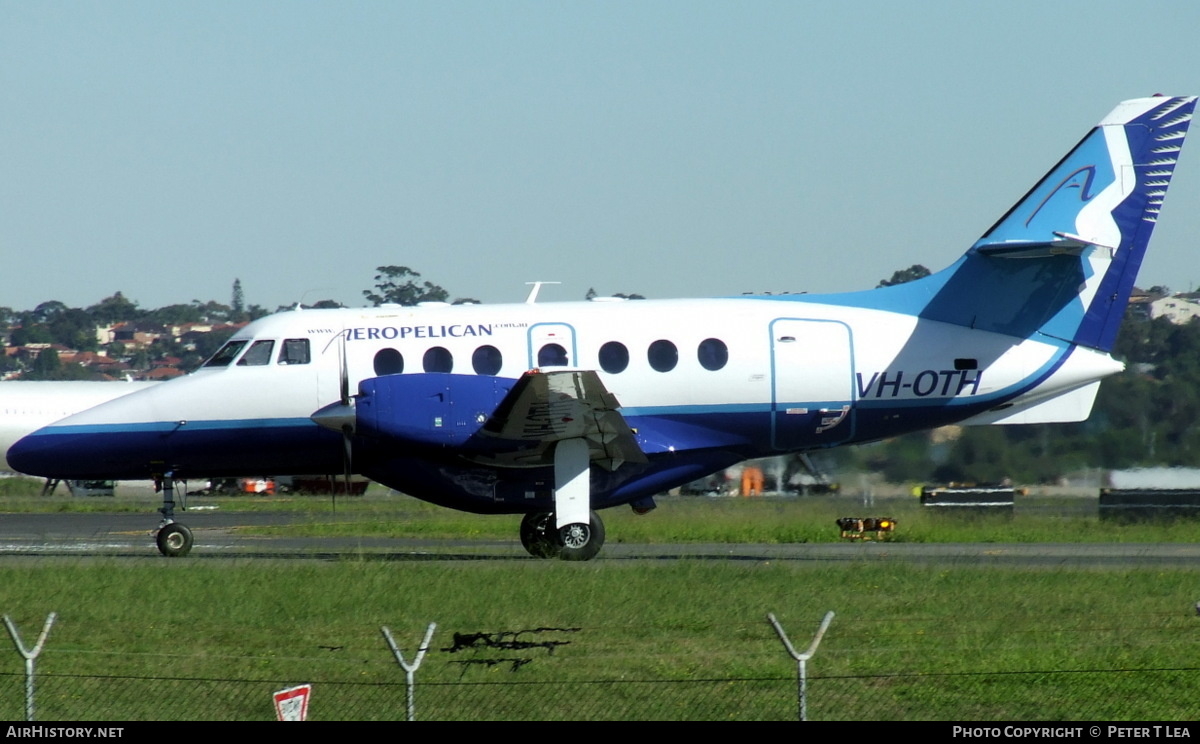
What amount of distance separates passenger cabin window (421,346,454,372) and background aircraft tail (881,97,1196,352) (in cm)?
687

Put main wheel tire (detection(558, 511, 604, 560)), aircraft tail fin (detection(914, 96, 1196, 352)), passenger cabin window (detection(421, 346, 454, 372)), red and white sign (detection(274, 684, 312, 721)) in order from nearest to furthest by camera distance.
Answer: red and white sign (detection(274, 684, 312, 721))
main wheel tire (detection(558, 511, 604, 560))
passenger cabin window (detection(421, 346, 454, 372))
aircraft tail fin (detection(914, 96, 1196, 352))

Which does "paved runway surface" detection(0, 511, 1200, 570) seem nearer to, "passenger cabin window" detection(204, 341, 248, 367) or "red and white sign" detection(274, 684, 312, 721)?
"passenger cabin window" detection(204, 341, 248, 367)

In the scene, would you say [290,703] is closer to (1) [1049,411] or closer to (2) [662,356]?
(2) [662,356]

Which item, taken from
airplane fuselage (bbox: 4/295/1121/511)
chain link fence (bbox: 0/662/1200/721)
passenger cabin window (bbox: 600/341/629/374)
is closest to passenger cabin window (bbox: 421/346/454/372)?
airplane fuselage (bbox: 4/295/1121/511)

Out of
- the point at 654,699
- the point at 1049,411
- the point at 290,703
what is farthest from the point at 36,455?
the point at 1049,411

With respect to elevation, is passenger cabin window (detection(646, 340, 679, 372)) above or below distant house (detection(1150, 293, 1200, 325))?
below

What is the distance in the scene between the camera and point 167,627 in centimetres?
1339

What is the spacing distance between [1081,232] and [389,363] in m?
10.2

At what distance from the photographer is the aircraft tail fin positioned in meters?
19.4

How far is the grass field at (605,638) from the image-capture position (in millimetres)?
9938

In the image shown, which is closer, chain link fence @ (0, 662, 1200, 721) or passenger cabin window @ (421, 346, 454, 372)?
chain link fence @ (0, 662, 1200, 721)

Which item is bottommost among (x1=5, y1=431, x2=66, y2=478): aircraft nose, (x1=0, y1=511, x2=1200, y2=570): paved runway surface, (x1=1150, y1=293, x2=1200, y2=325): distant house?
(x1=0, y1=511, x2=1200, y2=570): paved runway surface

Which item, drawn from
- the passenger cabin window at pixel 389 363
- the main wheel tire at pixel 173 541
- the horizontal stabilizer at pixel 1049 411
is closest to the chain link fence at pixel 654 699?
the passenger cabin window at pixel 389 363

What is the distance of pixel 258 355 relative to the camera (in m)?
19.7
